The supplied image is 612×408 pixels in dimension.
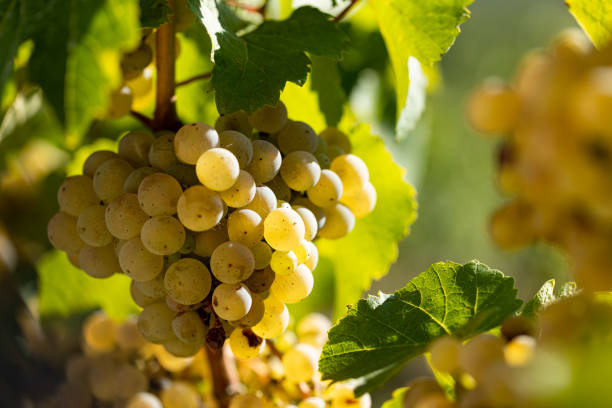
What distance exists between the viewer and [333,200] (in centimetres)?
58

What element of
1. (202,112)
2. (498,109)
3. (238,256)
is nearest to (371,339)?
(238,256)

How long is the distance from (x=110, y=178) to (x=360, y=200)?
0.24 m

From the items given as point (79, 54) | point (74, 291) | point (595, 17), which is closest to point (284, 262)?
point (79, 54)

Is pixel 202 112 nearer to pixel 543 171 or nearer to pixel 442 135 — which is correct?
pixel 543 171

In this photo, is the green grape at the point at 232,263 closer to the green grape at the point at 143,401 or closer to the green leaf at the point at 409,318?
the green leaf at the point at 409,318

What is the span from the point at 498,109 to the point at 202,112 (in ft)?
1.70

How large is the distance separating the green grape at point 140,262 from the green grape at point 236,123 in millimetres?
121

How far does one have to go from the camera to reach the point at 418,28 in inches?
24.3

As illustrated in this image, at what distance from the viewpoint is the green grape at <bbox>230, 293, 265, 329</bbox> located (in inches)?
20.3

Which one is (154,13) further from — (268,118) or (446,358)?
(446,358)

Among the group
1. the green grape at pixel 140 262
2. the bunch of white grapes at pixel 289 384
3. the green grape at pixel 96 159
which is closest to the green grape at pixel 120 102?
the green grape at pixel 96 159

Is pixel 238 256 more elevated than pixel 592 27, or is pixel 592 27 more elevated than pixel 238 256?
pixel 592 27

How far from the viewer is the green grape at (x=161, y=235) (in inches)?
19.9

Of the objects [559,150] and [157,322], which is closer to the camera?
[559,150]
